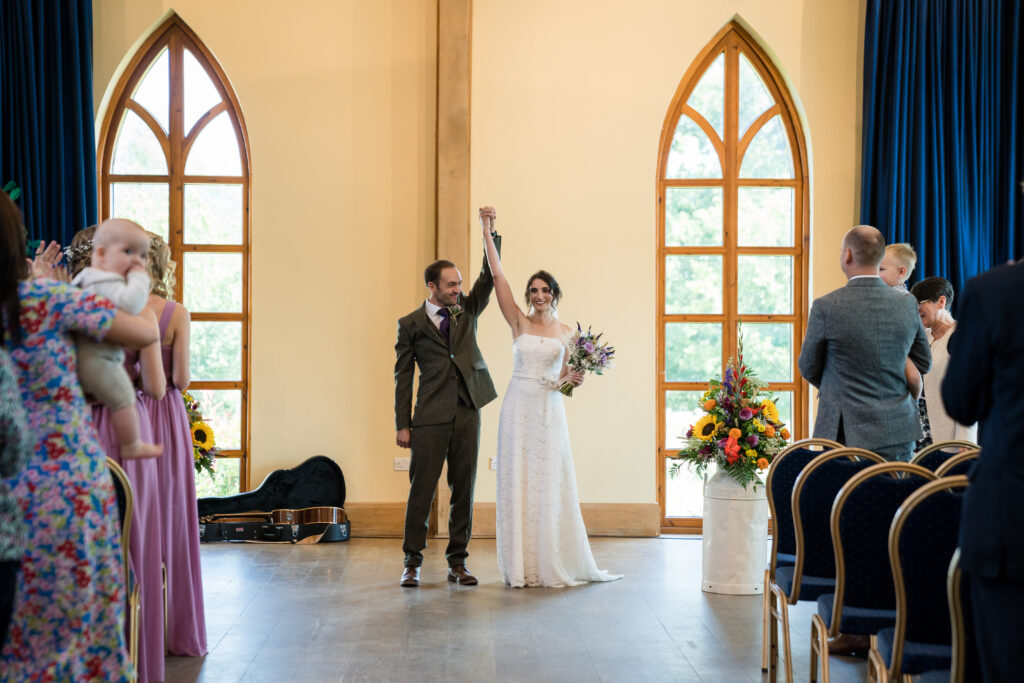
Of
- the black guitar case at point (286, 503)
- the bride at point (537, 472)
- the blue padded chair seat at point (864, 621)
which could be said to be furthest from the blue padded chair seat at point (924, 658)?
the black guitar case at point (286, 503)

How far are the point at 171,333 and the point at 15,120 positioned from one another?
13.3ft

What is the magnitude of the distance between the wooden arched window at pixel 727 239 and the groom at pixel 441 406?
92.8 inches

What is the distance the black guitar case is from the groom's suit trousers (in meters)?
1.57

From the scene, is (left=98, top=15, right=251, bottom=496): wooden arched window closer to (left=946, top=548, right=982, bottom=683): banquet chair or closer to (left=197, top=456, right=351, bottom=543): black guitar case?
(left=197, top=456, right=351, bottom=543): black guitar case

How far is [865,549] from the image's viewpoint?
298 centimetres

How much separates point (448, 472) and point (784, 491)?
2530 millimetres

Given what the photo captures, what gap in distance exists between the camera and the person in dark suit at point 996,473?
2012mm

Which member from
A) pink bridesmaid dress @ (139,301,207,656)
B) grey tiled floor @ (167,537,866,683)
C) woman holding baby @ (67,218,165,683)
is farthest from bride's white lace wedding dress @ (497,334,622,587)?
woman holding baby @ (67,218,165,683)

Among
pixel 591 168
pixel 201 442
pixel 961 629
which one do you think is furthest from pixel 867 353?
pixel 201 442

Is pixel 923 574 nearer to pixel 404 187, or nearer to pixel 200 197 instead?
pixel 404 187

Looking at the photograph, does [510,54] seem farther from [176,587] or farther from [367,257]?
[176,587]

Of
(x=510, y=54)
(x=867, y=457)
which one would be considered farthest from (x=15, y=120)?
(x=867, y=457)

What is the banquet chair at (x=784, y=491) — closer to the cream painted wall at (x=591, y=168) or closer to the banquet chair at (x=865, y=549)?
the banquet chair at (x=865, y=549)

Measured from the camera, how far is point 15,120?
716 cm
